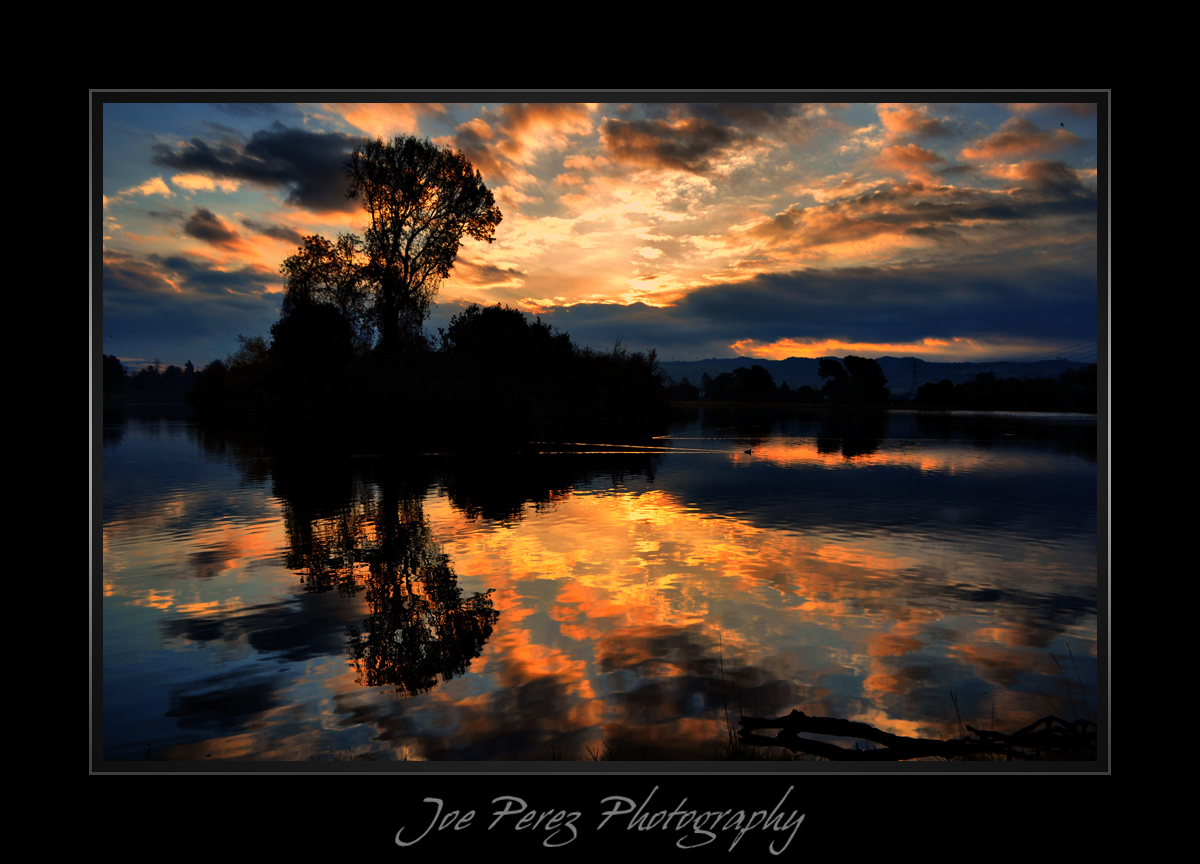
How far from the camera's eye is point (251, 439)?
4153 centimetres

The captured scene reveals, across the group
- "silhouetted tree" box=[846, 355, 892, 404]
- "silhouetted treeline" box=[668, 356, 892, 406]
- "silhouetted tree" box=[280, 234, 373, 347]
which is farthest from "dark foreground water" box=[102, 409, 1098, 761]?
"silhouetted tree" box=[846, 355, 892, 404]

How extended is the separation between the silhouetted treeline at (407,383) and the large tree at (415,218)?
3252mm

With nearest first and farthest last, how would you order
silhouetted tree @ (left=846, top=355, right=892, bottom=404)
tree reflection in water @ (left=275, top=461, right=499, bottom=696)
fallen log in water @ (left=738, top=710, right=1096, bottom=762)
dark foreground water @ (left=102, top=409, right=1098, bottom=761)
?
fallen log in water @ (left=738, top=710, right=1096, bottom=762)
dark foreground water @ (left=102, top=409, right=1098, bottom=761)
tree reflection in water @ (left=275, top=461, right=499, bottom=696)
silhouetted tree @ (left=846, top=355, right=892, bottom=404)

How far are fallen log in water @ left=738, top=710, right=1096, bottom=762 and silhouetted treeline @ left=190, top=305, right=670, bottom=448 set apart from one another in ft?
100

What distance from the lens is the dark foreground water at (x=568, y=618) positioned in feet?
20.2

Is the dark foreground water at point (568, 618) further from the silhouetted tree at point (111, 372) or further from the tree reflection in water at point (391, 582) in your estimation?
the silhouetted tree at point (111, 372)

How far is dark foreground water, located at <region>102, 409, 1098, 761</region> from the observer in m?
6.14

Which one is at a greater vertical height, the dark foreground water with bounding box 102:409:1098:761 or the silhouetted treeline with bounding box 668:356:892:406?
the silhouetted treeline with bounding box 668:356:892:406

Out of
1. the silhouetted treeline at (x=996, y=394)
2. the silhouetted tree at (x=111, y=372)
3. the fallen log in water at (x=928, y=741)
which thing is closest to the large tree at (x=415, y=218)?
the silhouetted tree at (x=111, y=372)

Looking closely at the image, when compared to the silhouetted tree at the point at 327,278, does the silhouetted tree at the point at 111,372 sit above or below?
below

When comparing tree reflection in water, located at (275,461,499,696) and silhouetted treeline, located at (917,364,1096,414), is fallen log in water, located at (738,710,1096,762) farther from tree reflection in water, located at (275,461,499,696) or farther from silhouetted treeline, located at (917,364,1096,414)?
silhouetted treeline, located at (917,364,1096,414)
